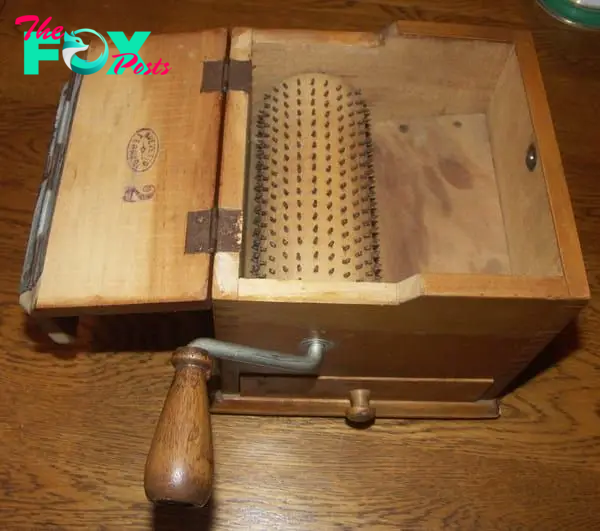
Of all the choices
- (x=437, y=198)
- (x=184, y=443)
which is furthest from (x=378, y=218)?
(x=184, y=443)

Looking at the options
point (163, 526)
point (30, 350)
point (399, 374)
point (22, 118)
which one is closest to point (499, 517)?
point (399, 374)

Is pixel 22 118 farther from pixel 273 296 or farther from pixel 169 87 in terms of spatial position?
pixel 273 296

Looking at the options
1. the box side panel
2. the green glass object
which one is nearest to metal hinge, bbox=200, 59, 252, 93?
the box side panel

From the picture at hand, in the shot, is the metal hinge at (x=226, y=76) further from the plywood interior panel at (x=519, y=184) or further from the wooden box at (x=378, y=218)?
the plywood interior panel at (x=519, y=184)

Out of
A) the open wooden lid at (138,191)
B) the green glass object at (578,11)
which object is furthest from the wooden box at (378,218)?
the green glass object at (578,11)

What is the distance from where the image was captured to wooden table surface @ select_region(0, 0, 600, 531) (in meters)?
0.95

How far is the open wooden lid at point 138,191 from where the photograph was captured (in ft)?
2.35

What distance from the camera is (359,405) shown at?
0.89 m

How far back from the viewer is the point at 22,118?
3.96ft

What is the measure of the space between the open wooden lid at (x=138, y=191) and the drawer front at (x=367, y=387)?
236mm

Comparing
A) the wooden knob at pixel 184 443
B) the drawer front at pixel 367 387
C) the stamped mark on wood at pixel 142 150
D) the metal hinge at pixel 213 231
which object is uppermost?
the stamped mark on wood at pixel 142 150

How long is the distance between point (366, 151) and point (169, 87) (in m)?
0.27

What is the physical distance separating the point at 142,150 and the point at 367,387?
0.41 meters

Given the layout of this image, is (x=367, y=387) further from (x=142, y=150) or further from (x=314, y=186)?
(x=142, y=150)
